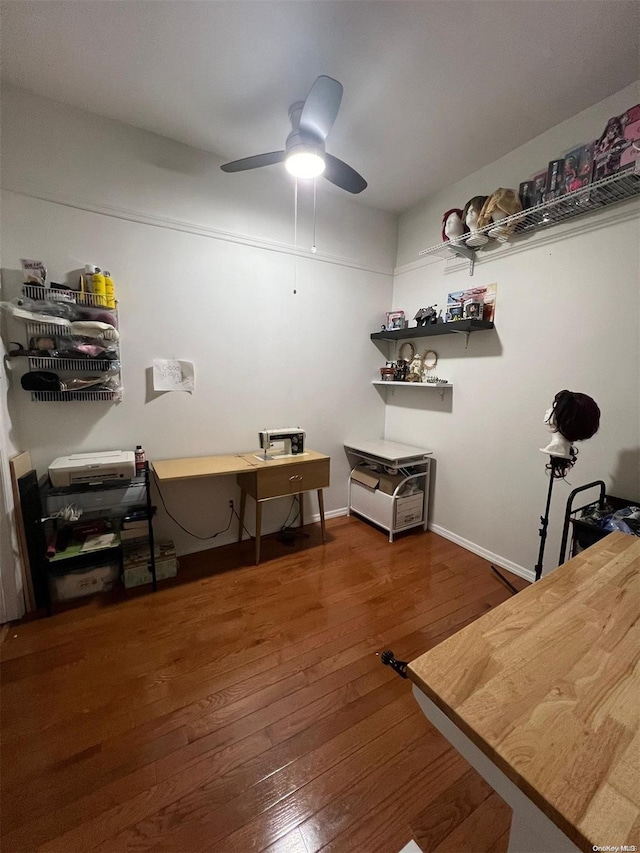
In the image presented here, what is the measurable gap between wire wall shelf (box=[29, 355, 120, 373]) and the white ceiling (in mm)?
1320

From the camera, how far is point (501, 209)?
6.98 feet

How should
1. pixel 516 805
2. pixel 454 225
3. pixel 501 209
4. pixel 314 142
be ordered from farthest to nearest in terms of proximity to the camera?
pixel 454 225 → pixel 501 209 → pixel 314 142 → pixel 516 805

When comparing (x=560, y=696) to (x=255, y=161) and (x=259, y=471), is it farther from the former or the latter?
(x=255, y=161)

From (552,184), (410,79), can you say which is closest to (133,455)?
(410,79)

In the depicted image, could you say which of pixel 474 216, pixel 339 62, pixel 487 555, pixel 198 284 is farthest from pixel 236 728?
pixel 474 216

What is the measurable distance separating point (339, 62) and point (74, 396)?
Result: 7.70ft

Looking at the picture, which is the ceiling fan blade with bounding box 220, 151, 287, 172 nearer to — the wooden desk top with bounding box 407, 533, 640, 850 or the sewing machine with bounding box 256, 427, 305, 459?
the sewing machine with bounding box 256, 427, 305, 459

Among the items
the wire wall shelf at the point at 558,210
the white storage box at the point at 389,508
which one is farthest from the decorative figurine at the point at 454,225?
the white storage box at the point at 389,508

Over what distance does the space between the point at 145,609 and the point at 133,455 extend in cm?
94

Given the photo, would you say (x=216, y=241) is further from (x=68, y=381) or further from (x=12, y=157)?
(x=68, y=381)

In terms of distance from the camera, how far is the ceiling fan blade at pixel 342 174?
1883 mm

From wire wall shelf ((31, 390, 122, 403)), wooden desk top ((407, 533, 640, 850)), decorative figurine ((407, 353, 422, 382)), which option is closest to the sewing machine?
wire wall shelf ((31, 390, 122, 403))

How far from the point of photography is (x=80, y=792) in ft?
3.69

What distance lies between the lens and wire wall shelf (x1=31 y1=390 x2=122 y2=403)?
200 cm
